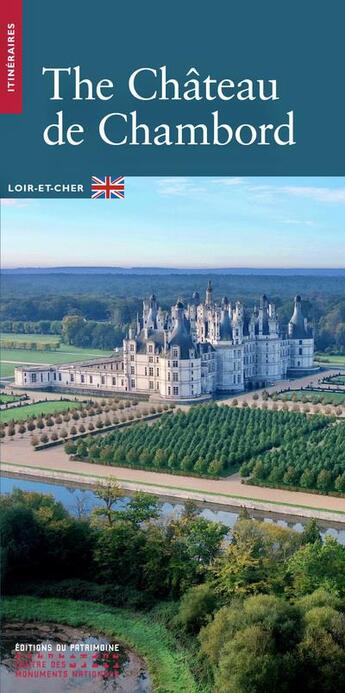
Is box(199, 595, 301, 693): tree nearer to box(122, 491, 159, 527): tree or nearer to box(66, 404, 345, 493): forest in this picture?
box(122, 491, 159, 527): tree

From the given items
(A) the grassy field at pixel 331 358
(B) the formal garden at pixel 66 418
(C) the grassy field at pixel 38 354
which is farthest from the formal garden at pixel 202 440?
(A) the grassy field at pixel 331 358

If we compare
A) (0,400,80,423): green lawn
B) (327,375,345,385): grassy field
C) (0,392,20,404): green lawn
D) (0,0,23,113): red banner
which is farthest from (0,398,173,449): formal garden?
(0,0,23,113): red banner

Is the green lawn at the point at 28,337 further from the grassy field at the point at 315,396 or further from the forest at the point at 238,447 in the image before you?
the forest at the point at 238,447

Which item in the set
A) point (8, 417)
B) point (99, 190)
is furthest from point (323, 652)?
point (8, 417)

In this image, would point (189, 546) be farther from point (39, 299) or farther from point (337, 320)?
point (337, 320)

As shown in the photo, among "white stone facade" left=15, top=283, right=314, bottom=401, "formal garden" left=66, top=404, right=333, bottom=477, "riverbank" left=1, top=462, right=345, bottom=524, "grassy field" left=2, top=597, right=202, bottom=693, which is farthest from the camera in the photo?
"white stone facade" left=15, top=283, right=314, bottom=401
